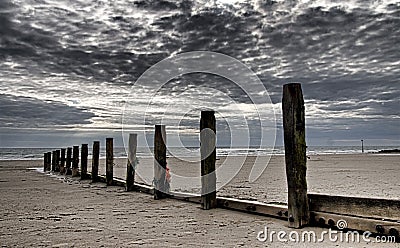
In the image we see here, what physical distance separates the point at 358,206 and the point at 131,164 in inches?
307

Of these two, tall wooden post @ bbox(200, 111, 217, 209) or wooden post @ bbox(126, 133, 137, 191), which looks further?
wooden post @ bbox(126, 133, 137, 191)

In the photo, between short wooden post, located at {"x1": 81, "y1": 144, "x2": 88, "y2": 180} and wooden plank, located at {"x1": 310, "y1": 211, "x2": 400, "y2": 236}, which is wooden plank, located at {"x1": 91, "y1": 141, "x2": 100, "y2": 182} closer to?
short wooden post, located at {"x1": 81, "y1": 144, "x2": 88, "y2": 180}

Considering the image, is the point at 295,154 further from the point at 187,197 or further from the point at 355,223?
the point at 187,197

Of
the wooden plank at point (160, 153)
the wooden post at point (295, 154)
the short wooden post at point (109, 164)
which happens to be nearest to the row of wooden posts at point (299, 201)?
the wooden post at point (295, 154)

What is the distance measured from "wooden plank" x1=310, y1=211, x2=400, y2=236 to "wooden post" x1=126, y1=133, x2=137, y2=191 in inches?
280

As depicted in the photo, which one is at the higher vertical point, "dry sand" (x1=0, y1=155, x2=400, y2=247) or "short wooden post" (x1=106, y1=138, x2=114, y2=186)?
"short wooden post" (x1=106, y1=138, x2=114, y2=186)

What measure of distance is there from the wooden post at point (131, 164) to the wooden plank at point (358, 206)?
705 centimetres

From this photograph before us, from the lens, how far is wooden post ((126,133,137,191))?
11997 mm

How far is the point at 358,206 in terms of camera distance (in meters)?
5.52

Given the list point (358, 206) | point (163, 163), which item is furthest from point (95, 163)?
point (358, 206)

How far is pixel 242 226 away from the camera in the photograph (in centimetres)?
631

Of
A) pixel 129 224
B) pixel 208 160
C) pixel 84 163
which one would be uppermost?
A: pixel 208 160

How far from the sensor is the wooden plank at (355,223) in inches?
194

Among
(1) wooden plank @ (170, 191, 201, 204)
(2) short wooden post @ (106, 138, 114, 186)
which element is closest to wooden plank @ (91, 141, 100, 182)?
(2) short wooden post @ (106, 138, 114, 186)
